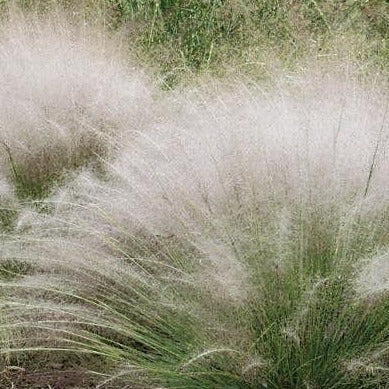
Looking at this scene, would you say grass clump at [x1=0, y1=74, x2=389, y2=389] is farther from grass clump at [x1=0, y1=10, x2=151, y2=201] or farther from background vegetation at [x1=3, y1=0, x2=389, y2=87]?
background vegetation at [x1=3, y1=0, x2=389, y2=87]

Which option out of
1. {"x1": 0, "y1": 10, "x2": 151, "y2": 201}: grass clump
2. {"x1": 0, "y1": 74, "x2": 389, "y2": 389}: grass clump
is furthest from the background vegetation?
{"x1": 0, "y1": 74, "x2": 389, "y2": 389}: grass clump

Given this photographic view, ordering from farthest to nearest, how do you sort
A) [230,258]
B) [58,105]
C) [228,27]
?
[228,27], [58,105], [230,258]

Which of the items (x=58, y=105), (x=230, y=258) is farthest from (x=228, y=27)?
(x=230, y=258)

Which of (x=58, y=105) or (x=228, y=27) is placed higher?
(x=58, y=105)

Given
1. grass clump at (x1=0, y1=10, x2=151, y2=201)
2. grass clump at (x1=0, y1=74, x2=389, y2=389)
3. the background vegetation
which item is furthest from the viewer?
the background vegetation

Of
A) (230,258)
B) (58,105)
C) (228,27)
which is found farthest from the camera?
(228,27)

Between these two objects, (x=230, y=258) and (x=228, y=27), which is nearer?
(x=230, y=258)

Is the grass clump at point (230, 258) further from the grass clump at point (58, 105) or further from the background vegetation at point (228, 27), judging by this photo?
the background vegetation at point (228, 27)

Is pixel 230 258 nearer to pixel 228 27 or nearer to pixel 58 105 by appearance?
pixel 58 105

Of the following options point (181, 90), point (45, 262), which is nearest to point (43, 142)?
point (181, 90)

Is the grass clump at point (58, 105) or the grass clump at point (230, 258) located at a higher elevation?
the grass clump at point (58, 105)

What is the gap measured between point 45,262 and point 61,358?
28cm

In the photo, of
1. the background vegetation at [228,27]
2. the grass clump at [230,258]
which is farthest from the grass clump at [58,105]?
the background vegetation at [228,27]

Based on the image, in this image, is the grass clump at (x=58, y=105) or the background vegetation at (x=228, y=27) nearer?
the grass clump at (x=58, y=105)
